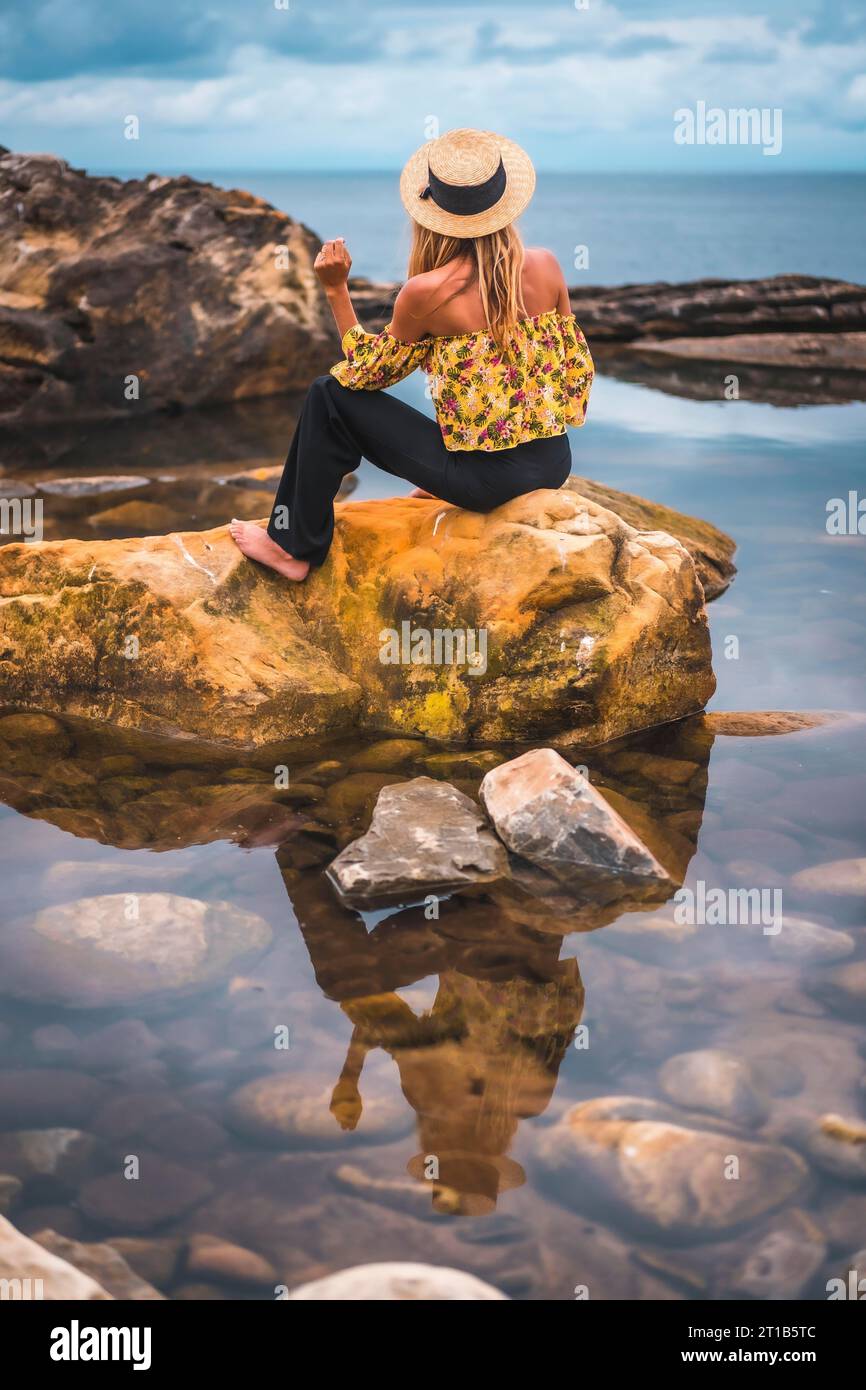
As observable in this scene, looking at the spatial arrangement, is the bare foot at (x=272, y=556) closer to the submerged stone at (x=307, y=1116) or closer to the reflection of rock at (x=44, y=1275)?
the submerged stone at (x=307, y=1116)

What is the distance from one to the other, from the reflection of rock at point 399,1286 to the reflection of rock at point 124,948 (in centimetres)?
123

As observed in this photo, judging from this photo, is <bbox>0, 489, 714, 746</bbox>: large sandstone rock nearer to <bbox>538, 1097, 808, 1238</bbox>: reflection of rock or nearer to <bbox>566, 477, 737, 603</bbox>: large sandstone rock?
<bbox>566, 477, 737, 603</bbox>: large sandstone rock

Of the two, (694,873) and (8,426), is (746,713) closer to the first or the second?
(694,873)

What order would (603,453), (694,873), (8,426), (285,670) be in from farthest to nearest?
(8,426) < (603,453) < (285,670) < (694,873)

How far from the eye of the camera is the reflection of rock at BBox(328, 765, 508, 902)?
431cm

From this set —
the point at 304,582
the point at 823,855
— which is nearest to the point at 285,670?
the point at 304,582

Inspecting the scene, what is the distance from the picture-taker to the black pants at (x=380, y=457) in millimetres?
5449


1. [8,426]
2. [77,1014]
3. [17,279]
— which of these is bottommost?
[77,1014]

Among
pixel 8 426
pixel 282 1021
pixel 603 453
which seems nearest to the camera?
pixel 282 1021

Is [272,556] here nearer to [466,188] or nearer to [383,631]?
[383,631]

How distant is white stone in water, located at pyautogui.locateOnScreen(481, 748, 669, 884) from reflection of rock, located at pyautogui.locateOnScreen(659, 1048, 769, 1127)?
98cm

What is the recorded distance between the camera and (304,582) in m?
5.77

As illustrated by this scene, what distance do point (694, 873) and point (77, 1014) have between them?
2154mm

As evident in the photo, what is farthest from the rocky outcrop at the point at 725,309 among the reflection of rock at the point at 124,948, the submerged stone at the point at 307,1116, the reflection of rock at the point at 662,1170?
the submerged stone at the point at 307,1116
